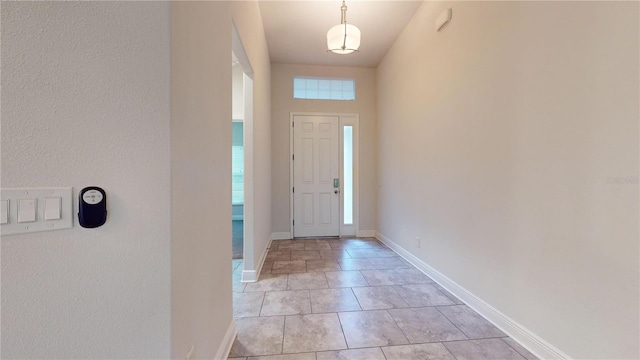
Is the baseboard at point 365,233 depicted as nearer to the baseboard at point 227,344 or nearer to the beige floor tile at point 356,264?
the beige floor tile at point 356,264

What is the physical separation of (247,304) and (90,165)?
71.2 inches

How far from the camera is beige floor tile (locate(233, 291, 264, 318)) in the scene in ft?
6.64

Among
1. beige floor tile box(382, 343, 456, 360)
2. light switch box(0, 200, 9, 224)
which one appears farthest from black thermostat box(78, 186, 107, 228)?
beige floor tile box(382, 343, 456, 360)

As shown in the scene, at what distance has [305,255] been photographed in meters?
3.50

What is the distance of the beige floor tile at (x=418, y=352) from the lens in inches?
60.6

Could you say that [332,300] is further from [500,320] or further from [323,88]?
[323,88]

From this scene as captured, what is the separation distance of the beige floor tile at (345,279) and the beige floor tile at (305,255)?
57cm

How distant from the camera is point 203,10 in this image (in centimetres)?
120

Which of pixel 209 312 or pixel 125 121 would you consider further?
pixel 209 312

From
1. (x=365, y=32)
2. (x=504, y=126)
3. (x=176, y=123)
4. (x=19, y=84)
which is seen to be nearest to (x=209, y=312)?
(x=176, y=123)

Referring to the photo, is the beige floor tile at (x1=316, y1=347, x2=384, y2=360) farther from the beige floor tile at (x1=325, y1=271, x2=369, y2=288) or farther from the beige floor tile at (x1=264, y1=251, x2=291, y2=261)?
the beige floor tile at (x1=264, y1=251, x2=291, y2=261)

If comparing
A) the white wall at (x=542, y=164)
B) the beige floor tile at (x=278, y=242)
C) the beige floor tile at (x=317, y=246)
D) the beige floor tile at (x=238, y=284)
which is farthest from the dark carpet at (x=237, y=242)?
the white wall at (x=542, y=164)

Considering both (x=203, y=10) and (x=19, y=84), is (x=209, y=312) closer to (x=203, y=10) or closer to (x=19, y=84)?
(x=19, y=84)

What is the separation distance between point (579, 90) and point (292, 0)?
2.79m
